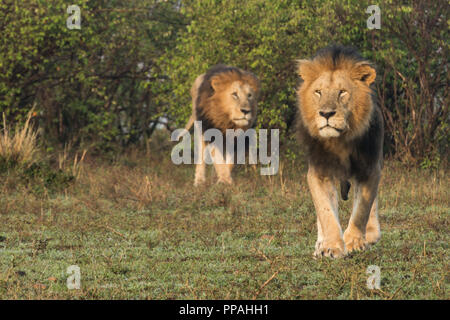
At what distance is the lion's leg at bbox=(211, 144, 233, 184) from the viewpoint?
375 inches

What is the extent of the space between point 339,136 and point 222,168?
458cm

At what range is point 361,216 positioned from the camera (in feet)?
17.0

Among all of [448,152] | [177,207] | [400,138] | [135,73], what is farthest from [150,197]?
[135,73]

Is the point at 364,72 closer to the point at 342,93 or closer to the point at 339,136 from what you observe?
the point at 342,93

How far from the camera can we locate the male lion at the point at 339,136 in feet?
16.3

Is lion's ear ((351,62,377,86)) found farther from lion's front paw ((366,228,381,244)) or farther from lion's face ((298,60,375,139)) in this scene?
lion's front paw ((366,228,381,244))

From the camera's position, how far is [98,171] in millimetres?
10781

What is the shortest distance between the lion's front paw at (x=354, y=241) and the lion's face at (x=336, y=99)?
695mm

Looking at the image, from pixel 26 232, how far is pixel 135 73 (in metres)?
7.68

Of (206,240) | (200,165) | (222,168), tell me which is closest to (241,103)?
(222,168)

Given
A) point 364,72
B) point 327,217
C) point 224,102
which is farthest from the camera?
point 224,102

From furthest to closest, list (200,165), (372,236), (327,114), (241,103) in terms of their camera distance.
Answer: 1. (200,165)
2. (241,103)
3. (372,236)
4. (327,114)

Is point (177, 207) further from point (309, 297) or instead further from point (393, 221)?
point (309, 297)

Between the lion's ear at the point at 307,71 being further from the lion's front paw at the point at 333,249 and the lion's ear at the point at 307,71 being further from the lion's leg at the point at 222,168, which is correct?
the lion's leg at the point at 222,168
